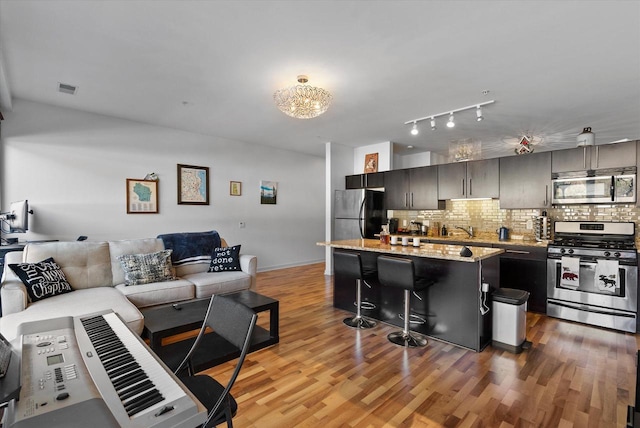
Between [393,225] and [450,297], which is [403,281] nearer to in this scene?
[450,297]

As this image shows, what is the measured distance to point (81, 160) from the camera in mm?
4270

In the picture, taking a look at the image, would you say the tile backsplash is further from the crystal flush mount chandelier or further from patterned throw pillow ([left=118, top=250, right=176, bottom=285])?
patterned throw pillow ([left=118, top=250, right=176, bottom=285])

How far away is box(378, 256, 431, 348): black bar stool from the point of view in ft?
9.07

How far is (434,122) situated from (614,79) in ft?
6.19

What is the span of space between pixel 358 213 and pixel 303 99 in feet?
10.1

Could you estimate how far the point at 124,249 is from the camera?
3580 mm

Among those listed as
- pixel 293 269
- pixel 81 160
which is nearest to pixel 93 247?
pixel 81 160

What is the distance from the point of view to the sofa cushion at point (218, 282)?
353 centimetres

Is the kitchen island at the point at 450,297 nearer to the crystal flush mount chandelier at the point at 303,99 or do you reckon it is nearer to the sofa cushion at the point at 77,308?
the crystal flush mount chandelier at the point at 303,99

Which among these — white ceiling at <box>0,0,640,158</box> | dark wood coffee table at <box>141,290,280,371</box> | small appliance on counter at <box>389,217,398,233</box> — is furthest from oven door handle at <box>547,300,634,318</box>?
dark wood coffee table at <box>141,290,280,371</box>

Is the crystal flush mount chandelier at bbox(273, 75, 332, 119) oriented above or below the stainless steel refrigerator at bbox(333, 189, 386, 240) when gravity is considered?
above

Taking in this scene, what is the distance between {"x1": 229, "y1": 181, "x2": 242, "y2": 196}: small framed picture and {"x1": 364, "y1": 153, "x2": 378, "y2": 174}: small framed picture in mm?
2579

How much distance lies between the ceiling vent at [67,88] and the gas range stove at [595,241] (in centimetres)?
600

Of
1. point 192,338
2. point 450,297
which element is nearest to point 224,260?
point 192,338
